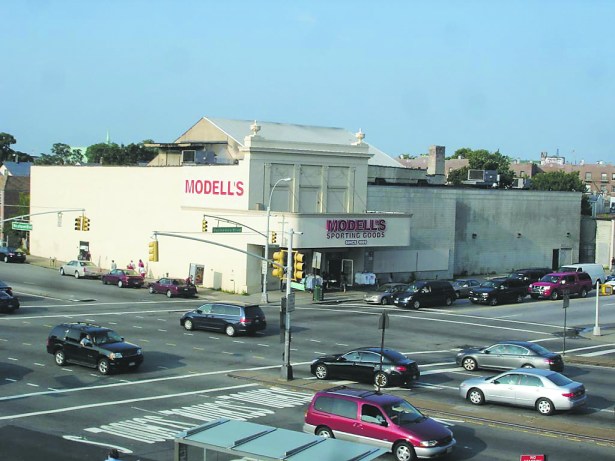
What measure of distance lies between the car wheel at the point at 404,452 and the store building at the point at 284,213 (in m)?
34.2

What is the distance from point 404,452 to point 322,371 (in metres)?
11.5

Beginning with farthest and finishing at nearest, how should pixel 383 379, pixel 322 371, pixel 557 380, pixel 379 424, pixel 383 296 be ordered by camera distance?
1. pixel 383 296
2. pixel 322 371
3. pixel 383 379
4. pixel 557 380
5. pixel 379 424

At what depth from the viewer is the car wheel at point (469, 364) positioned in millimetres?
35022

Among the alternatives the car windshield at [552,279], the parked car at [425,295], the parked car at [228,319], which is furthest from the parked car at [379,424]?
the car windshield at [552,279]

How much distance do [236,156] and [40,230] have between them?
71.7 ft

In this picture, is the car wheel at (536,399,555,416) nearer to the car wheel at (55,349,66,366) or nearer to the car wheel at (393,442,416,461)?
the car wheel at (393,442,416,461)

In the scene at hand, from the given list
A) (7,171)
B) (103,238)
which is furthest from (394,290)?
(7,171)

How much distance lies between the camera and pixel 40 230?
84.4 metres

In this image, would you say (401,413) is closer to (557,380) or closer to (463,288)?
(557,380)

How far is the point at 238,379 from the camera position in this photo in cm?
3250

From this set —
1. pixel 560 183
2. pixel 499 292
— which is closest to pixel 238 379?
pixel 499 292

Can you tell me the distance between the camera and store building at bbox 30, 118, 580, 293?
2517 inches

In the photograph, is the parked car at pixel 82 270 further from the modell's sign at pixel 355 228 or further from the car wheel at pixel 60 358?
the car wheel at pixel 60 358

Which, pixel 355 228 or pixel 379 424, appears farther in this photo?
pixel 355 228
